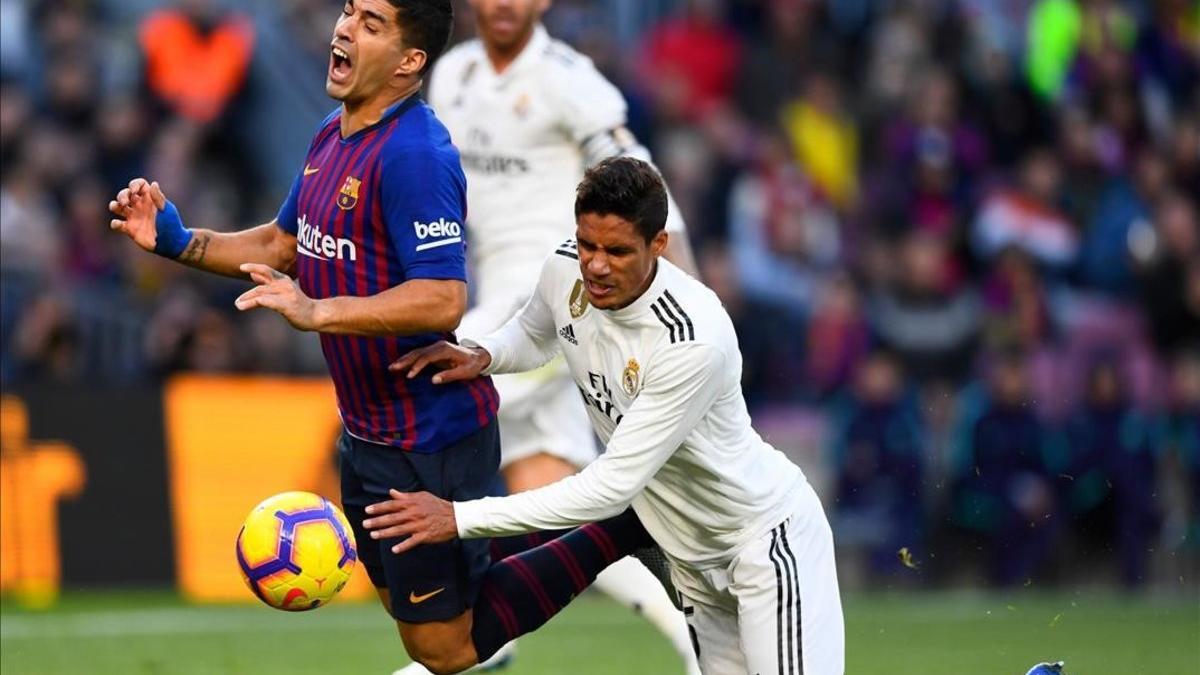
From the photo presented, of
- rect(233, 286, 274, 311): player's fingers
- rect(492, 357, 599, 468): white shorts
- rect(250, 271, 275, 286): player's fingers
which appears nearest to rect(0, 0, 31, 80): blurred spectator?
rect(492, 357, 599, 468): white shorts

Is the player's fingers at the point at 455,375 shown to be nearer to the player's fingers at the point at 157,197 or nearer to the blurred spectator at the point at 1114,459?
the player's fingers at the point at 157,197

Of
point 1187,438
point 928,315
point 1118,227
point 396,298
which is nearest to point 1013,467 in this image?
point 1187,438

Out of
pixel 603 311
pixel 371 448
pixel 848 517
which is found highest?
pixel 603 311

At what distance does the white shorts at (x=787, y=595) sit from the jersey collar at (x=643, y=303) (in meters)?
0.90

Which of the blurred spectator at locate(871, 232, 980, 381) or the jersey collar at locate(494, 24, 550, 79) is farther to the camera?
the blurred spectator at locate(871, 232, 980, 381)

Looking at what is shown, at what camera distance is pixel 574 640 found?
11.6m

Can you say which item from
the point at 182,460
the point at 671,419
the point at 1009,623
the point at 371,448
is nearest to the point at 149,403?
the point at 182,460

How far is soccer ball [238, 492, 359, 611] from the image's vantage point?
6621mm

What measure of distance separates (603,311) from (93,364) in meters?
8.64

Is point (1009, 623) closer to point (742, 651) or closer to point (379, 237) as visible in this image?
point (742, 651)

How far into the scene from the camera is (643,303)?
6402mm

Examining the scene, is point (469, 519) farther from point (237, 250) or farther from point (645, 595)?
point (645, 595)

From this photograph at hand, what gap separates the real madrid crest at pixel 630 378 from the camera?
21.1 feet

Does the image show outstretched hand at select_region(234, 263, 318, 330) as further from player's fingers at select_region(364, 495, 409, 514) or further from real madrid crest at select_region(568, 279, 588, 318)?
real madrid crest at select_region(568, 279, 588, 318)
